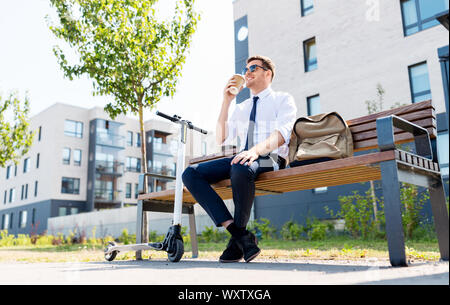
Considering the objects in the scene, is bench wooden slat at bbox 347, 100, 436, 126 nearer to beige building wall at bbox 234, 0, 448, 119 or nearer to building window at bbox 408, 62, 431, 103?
beige building wall at bbox 234, 0, 448, 119

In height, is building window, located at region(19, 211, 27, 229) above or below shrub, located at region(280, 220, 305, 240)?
above

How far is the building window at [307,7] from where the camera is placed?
1544 cm

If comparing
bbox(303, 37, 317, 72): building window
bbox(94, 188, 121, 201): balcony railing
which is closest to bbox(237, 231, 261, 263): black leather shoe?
bbox(303, 37, 317, 72): building window

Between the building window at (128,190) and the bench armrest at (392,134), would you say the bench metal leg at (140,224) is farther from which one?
the building window at (128,190)

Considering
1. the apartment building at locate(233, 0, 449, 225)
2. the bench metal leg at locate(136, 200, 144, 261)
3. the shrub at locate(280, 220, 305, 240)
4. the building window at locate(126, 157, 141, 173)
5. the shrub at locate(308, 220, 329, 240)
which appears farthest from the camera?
the building window at locate(126, 157, 141, 173)

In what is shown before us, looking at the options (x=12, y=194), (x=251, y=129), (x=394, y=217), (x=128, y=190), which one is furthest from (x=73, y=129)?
(x=394, y=217)

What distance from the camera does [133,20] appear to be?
332 inches

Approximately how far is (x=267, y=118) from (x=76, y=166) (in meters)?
35.0

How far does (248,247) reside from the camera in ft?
9.61

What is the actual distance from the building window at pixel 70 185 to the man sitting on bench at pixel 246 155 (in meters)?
34.1

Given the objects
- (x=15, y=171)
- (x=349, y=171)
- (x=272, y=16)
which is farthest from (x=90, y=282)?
(x=15, y=171)

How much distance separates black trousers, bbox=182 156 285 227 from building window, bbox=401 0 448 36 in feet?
36.9

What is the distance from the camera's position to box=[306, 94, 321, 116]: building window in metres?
15.0

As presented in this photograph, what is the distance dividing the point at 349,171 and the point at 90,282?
6.11ft
